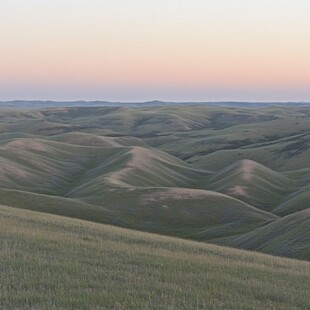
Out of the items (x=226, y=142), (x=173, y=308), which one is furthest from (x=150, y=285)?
(x=226, y=142)

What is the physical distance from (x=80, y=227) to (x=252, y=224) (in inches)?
1455

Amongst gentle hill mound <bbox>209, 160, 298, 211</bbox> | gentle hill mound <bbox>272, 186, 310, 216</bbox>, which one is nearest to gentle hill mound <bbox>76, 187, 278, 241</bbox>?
gentle hill mound <bbox>272, 186, 310, 216</bbox>

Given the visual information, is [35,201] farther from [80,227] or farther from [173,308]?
[173,308]

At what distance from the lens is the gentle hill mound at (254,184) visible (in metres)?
88.9

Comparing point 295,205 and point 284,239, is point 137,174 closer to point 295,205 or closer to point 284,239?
point 295,205

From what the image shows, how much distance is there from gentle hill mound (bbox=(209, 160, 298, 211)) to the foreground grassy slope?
208 feet

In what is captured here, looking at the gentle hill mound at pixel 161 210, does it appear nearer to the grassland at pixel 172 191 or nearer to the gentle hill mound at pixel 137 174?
the grassland at pixel 172 191

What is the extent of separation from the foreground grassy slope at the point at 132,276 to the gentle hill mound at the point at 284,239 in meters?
16.9

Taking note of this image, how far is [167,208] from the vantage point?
228 feet

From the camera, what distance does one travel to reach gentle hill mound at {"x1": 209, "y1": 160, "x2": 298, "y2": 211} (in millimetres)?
88875

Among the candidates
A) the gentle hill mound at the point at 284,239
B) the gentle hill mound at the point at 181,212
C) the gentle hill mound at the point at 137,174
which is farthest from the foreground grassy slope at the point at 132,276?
the gentle hill mound at the point at 137,174

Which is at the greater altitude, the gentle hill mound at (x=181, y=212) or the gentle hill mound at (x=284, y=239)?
the gentle hill mound at (x=284, y=239)

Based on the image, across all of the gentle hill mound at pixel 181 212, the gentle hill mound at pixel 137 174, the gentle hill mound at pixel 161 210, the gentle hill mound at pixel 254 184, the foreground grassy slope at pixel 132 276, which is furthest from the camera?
the gentle hill mound at pixel 254 184

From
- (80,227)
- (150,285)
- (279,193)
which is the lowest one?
(279,193)
